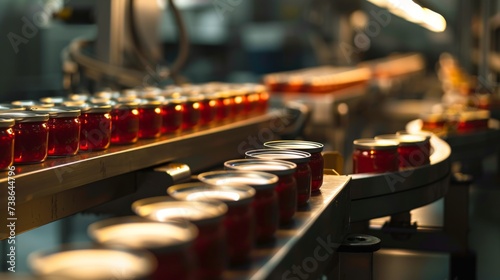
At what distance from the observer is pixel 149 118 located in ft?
8.25

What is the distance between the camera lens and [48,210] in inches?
78.5

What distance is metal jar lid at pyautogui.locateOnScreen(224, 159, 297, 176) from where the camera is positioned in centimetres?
138

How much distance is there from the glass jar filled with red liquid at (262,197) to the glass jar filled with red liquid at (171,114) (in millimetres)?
1331

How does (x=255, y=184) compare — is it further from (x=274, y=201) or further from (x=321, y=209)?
(x=321, y=209)

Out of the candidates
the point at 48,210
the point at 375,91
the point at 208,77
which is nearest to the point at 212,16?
the point at 208,77

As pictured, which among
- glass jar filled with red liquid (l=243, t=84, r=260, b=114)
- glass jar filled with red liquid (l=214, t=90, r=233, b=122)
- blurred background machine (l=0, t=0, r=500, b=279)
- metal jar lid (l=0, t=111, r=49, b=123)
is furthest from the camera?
blurred background machine (l=0, t=0, r=500, b=279)

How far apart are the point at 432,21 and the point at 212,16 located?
650 centimetres

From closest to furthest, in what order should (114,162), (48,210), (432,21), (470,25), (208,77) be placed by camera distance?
1. (48,210)
2. (114,162)
3. (432,21)
4. (470,25)
5. (208,77)

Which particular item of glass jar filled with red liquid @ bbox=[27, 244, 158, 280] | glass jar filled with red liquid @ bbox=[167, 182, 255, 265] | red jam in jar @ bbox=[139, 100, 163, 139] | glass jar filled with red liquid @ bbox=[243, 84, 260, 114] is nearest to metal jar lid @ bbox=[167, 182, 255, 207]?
glass jar filled with red liquid @ bbox=[167, 182, 255, 265]

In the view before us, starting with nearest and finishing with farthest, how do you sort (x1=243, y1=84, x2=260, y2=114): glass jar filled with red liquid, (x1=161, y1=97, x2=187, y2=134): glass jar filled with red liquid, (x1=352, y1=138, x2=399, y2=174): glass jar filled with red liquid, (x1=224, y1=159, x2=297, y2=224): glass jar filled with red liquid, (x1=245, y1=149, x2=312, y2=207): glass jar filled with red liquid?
1. (x1=224, y1=159, x2=297, y2=224): glass jar filled with red liquid
2. (x1=245, y1=149, x2=312, y2=207): glass jar filled with red liquid
3. (x1=352, y1=138, x2=399, y2=174): glass jar filled with red liquid
4. (x1=161, y1=97, x2=187, y2=134): glass jar filled with red liquid
5. (x1=243, y1=84, x2=260, y2=114): glass jar filled with red liquid

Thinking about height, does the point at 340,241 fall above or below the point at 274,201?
below

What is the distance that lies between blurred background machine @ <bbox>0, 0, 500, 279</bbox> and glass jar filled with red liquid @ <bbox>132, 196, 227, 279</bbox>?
1.41 meters

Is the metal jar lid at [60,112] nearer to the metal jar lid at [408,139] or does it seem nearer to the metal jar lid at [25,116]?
the metal jar lid at [25,116]

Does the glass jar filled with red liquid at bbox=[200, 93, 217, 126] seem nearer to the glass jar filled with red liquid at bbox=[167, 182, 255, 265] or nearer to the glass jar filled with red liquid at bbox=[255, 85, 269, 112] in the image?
the glass jar filled with red liquid at bbox=[255, 85, 269, 112]
